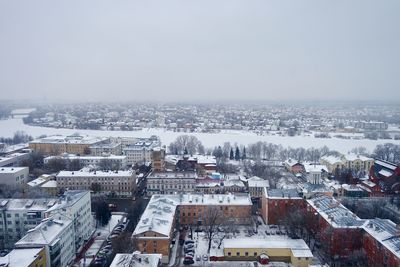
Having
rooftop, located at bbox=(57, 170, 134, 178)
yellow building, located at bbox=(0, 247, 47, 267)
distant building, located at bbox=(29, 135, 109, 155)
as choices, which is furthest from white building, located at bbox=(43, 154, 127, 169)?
yellow building, located at bbox=(0, 247, 47, 267)

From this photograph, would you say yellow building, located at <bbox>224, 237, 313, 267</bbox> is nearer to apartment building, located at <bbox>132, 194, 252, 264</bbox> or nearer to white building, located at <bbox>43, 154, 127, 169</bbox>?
apartment building, located at <bbox>132, 194, 252, 264</bbox>

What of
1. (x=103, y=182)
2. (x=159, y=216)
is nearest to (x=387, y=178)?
(x=159, y=216)

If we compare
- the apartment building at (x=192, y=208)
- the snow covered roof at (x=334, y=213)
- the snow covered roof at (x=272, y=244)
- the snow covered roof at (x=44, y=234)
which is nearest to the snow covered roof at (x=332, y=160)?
the snow covered roof at (x=334, y=213)

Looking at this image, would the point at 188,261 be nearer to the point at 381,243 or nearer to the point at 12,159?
the point at 381,243

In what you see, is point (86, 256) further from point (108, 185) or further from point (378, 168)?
point (378, 168)

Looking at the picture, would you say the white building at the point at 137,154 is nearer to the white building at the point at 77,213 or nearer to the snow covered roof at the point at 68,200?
the white building at the point at 77,213

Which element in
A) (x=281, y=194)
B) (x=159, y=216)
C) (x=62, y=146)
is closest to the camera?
(x=159, y=216)
